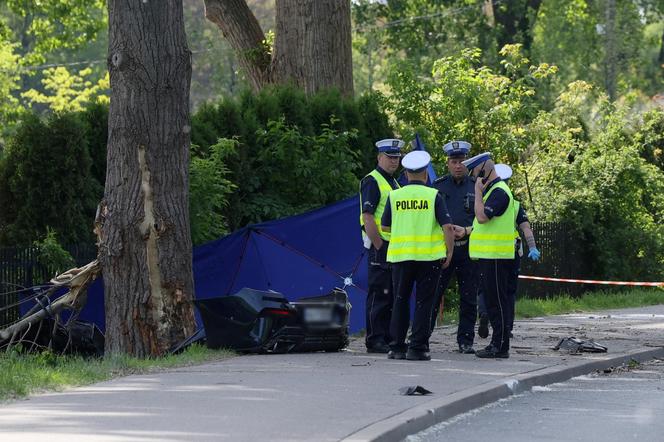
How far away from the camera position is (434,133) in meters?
22.2

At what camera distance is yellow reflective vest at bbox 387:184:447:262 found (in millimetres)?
12711

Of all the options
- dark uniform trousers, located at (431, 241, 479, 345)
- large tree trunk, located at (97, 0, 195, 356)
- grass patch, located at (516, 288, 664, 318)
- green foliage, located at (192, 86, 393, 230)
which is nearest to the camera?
dark uniform trousers, located at (431, 241, 479, 345)

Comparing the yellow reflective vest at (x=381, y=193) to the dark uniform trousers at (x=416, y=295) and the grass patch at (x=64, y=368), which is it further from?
the grass patch at (x=64, y=368)

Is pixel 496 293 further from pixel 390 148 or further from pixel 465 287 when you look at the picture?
pixel 390 148

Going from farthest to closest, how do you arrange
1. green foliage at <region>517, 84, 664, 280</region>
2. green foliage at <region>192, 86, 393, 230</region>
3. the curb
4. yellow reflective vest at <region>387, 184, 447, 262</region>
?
1. green foliage at <region>517, 84, 664, 280</region>
2. green foliage at <region>192, 86, 393, 230</region>
3. yellow reflective vest at <region>387, 184, 447, 262</region>
4. the curb

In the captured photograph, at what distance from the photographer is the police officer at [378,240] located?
13.5 m

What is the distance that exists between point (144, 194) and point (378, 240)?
263 cm

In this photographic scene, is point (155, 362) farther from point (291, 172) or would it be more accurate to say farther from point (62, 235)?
point (291, 172)

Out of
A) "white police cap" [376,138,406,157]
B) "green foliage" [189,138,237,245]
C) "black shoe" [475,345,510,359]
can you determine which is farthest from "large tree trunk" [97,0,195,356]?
"black shoe" [475,345,510,359]

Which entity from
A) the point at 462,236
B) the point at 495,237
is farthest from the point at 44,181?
the point at 495,237

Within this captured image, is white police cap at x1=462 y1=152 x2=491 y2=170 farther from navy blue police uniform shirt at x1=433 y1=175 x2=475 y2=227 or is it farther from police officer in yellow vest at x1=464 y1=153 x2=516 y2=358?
navy blue police uniform shirt at x1=433 y1=175 x2=475 y2=227

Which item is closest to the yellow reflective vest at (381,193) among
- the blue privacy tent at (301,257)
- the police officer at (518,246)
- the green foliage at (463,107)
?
the police officer at (518,246)

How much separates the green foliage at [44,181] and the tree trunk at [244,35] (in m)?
7.54

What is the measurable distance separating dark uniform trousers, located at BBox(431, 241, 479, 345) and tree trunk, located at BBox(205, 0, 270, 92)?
9772mm
